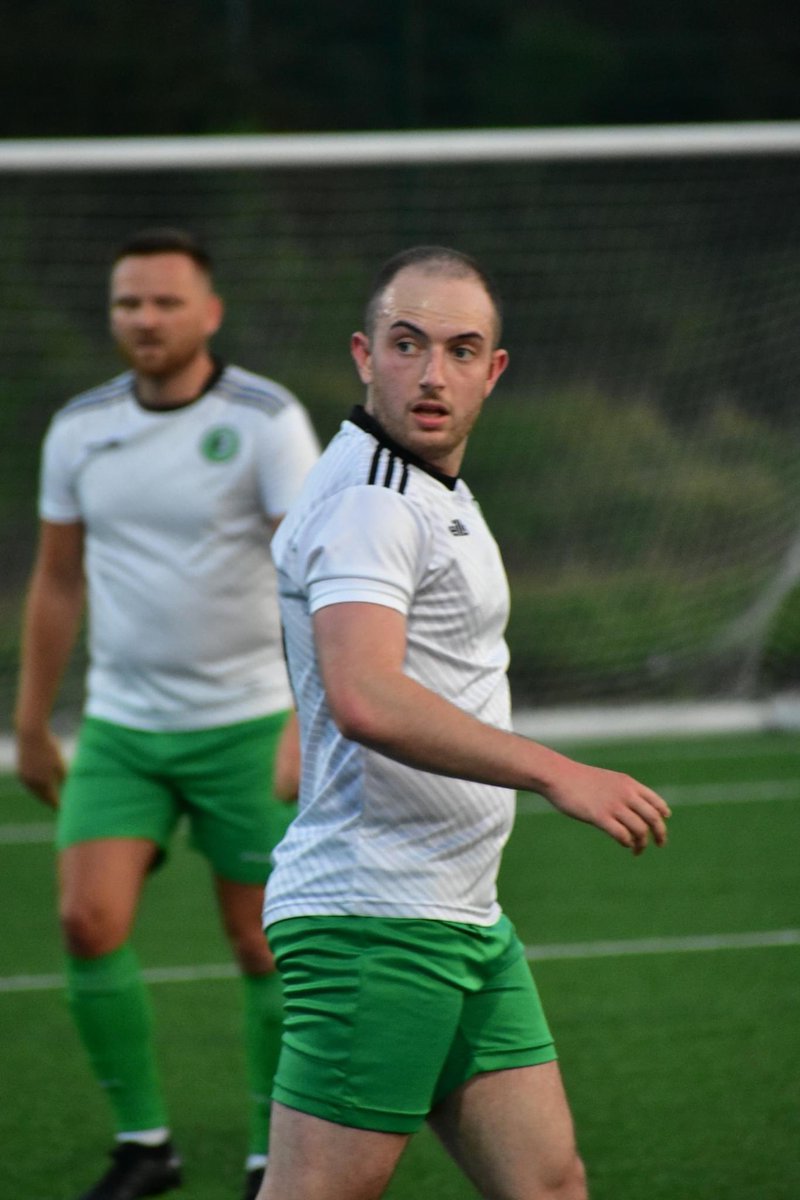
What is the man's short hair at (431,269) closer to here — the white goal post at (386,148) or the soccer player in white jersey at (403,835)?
the soccer player in white jersey at (403,835)

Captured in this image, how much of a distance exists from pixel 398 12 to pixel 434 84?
0.79 m

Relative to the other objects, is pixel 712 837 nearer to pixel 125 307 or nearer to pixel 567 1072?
pixel 567 1072

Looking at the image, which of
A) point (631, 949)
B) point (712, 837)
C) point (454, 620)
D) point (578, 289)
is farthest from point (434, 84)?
point (454, 620)

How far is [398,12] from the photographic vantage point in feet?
35.0

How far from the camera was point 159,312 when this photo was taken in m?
3.98

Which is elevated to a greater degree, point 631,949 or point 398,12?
point 398,12

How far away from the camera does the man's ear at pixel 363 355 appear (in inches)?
101

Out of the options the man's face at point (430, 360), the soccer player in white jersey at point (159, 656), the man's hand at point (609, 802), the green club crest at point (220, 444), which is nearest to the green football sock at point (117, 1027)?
the soccer player in white jersey at point (159, 656)

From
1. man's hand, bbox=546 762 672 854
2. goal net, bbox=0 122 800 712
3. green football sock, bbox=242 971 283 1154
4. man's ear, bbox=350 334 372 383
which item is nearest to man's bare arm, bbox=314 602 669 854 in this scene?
man's hand, bbox=546 762 672 854

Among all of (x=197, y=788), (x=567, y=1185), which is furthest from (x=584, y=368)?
(x=567, y=1185)

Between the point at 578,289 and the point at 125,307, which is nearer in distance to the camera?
the point at 125,307

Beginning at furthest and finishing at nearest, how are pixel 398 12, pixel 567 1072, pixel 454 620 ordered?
Answer: pixel 398 12, pixel 567 1072, pixel 454 620

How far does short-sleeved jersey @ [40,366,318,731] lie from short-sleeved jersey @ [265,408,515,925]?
140 cm

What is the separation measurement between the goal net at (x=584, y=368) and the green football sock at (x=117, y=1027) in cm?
558
